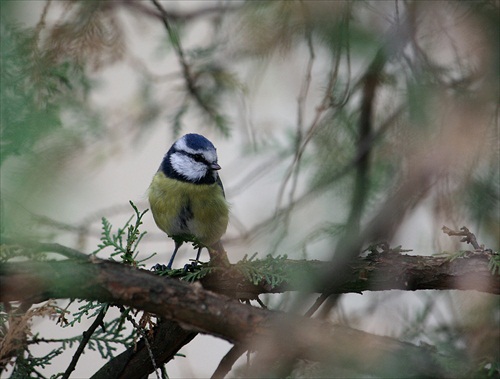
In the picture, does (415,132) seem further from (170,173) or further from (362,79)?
(170,173)

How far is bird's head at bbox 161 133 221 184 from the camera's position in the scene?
102 inches

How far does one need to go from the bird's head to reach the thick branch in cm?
135

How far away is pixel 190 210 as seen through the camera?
2.53 metres

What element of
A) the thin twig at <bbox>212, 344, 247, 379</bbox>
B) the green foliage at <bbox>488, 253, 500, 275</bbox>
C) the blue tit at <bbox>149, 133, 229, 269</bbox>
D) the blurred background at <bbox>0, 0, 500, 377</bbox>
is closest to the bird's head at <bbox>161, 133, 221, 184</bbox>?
the blue tit at <bbox>149, 133, 229, 269</bbox>

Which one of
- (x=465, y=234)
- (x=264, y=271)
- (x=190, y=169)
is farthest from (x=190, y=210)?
(x=465, y=234)

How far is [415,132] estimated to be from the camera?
3.88ft

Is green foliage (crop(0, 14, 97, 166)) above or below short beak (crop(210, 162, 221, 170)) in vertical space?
below

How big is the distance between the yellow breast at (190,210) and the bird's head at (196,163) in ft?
0.12

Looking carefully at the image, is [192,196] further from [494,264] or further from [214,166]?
[494,264]

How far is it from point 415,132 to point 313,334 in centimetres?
42

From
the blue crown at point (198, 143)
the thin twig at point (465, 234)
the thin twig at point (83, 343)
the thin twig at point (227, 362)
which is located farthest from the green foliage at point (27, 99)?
the blue crown at point (198, 143)

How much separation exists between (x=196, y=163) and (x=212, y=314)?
142cm

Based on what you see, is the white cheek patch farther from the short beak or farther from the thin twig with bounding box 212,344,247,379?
the thin twig with bounding box 212,344,247,379

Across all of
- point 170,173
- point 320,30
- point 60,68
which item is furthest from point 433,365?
point 170,173
